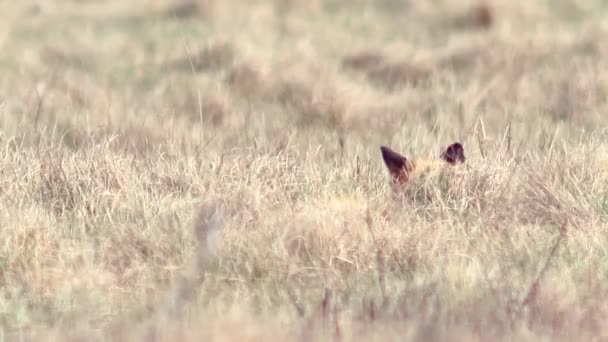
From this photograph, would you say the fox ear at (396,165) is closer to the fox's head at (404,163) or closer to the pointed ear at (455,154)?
the fox's head at (404,163)

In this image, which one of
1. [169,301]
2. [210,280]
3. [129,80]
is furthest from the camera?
[129,80]

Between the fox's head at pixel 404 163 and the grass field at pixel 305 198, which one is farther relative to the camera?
the fox's head at pixel 404 163

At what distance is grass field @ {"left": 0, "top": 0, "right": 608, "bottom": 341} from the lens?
306cm

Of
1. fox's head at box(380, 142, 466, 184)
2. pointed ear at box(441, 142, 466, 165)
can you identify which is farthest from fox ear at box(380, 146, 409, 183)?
pointed ear at box(441, 142, 466, 165)

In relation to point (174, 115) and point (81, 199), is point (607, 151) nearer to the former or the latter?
point (81, 199)

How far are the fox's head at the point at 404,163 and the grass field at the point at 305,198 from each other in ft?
0.21

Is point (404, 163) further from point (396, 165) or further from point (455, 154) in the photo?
point (455, 154)

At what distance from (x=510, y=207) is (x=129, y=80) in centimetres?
430

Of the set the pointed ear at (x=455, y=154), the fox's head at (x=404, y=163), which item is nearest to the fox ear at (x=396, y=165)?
the fox's head at (x=404, y=163)

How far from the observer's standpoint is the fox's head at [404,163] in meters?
4.33

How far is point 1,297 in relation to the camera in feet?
10.9

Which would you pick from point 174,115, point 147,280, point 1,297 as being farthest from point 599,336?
point 174,115

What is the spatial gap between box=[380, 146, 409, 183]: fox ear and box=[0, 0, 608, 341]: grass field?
6 centimetres

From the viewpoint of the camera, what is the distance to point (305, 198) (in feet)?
13.7
